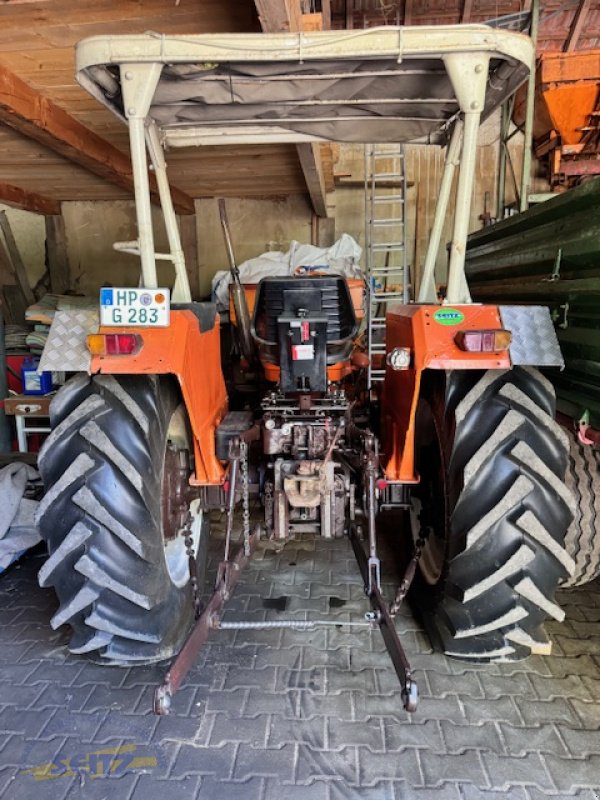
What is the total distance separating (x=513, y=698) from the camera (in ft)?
6.98

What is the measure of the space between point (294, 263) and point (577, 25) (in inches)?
186

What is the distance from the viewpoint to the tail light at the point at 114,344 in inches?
74.7

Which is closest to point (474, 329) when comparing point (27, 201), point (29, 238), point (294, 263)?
point (294, 263)

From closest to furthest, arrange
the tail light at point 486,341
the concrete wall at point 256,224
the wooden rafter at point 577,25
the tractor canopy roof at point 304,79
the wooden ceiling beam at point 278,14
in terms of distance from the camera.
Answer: the tractor canopy roof at point 304,79, the tail light at point 486,341, the wooden ceiling beam at point 278,14, the wooden rafter at point 577,25, the concrete wall at point 256,224

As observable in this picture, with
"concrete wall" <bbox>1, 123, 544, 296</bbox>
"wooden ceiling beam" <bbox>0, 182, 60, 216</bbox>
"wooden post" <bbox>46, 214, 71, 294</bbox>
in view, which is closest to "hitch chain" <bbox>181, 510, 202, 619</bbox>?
"wooden ceiling beam" <bbox>0, 182, 60, 216</bbox>

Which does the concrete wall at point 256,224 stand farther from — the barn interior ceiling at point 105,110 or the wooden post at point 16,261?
the wooden post at point 16,261

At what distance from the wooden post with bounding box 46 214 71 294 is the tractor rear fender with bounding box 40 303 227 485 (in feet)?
17.6

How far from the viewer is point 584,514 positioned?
2574mm

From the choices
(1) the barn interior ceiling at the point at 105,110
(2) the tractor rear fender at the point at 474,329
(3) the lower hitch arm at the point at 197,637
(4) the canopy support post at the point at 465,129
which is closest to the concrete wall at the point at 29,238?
(1) the barn interior ceiling at the point at 105,110

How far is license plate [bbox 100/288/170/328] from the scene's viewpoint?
6.49ft

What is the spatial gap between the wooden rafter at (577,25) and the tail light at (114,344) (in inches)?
266

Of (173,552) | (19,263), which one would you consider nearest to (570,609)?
(173,552)

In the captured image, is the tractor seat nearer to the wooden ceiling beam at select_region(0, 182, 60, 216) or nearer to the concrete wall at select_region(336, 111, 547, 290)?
the wooden ceiling beam at select_region(0, 182, 60, 216)

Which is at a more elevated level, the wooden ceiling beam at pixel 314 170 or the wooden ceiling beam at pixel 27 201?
the wooden ceiling beam at pixel 27 201
